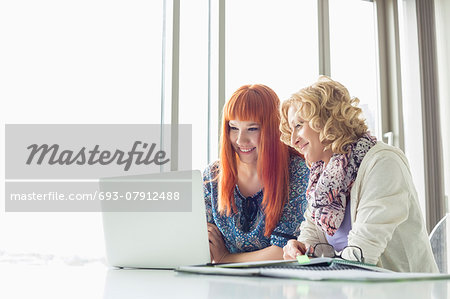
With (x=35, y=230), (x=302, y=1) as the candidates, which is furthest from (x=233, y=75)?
(x=35, y=230)

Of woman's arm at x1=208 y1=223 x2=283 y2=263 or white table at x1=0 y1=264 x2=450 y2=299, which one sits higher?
white table at x1=0 y1=264 x2=450 y2=299

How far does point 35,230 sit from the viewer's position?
2.54 m

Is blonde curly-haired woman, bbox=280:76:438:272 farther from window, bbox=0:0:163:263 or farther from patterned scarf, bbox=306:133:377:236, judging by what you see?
window, bbox=0:0:163:263

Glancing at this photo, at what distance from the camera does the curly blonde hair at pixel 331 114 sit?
1594 mm

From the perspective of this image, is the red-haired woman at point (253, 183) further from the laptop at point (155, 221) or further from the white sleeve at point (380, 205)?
the laptop at point (155, 221)

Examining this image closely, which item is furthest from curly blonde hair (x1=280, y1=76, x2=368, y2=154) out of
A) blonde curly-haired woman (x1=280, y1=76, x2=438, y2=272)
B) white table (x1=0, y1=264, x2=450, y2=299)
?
white table (x1=0, y1=264, x2=450, y2=299)

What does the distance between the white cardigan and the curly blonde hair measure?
0.12 meters

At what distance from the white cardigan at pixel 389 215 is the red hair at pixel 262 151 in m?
0.36

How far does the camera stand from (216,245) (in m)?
1.79

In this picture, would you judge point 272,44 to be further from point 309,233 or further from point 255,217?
point 309,233

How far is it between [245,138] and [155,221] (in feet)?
2.27

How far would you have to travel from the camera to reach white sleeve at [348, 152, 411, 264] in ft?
4.32

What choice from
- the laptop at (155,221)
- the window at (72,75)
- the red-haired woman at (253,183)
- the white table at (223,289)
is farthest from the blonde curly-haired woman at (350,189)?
the window at (72,75)

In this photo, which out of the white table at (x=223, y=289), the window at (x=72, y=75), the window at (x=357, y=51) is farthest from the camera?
the window at (x=357, y=51)
